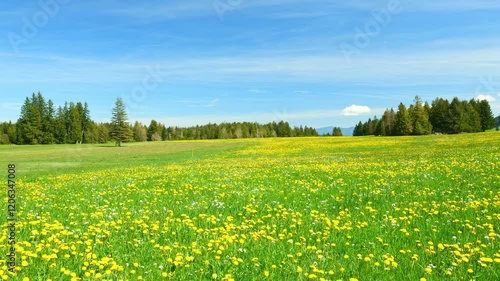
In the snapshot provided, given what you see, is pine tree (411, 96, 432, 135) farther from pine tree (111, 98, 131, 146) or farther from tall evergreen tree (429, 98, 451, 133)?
pine tree (111, 98, 131, 146)

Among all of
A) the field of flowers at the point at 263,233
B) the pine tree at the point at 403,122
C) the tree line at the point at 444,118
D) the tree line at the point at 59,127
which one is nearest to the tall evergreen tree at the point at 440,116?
the tree line at the point at 444,118

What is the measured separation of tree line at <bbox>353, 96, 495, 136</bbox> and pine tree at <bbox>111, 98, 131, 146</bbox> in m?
76.9

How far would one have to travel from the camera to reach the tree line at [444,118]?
10112 cm

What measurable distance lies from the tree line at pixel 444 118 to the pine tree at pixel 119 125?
76.9m

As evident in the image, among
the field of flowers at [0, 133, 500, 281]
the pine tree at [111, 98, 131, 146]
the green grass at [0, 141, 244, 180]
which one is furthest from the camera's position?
the pine tree at [111, 98, 131, 146]

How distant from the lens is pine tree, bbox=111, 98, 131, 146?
9656cm

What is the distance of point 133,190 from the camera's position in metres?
13.6

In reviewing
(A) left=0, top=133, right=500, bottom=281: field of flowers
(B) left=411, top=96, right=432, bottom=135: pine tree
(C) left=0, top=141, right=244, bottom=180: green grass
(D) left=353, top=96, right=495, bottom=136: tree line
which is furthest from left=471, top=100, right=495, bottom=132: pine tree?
(A) left=0, top=133, right=500, bottom=281: field of flowers

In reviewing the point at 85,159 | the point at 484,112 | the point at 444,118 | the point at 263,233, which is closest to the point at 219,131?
the point at 444,118

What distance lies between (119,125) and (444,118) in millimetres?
91355

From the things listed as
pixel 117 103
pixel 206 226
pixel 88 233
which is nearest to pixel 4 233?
pixel 88 233

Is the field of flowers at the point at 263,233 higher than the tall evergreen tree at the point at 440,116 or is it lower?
lower

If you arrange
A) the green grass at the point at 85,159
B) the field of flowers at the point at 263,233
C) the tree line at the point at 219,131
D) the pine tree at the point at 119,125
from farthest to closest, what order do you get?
1. the tree line at the point at 219,131
2. the pine tree at the point at 119,125
3. the green grass at the point at 85,159
4. the field of flowers at the point at 263,233

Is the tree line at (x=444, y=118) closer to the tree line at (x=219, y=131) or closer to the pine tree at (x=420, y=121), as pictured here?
the pine tree at (x=420, y=121)
